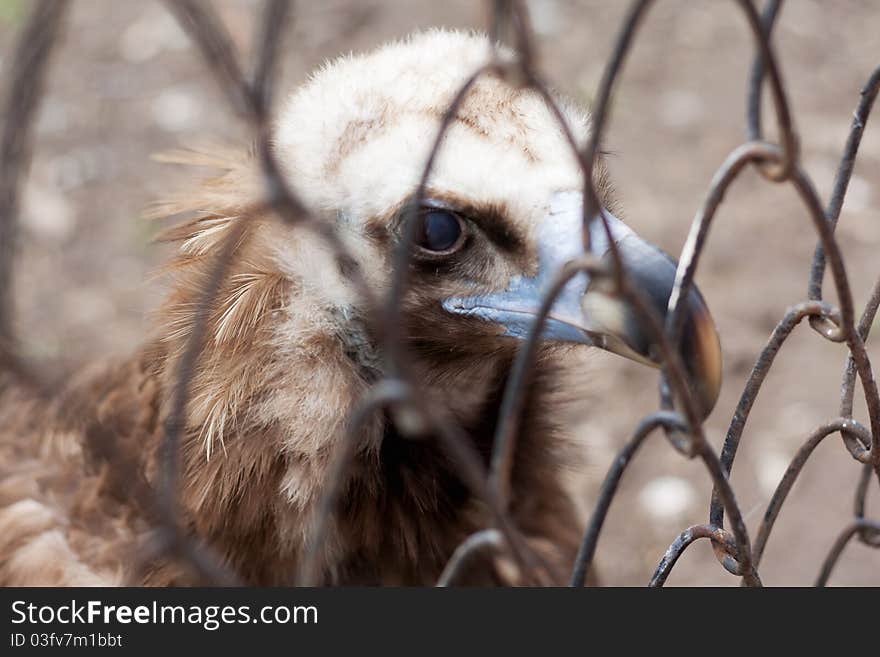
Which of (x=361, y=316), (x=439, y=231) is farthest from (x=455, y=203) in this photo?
(x=361, y=316)

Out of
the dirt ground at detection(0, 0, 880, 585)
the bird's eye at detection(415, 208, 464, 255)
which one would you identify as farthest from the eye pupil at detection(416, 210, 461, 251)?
the dirt ground at detection(0, 0, 880, 585)

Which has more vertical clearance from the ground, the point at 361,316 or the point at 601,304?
the point at 361,316

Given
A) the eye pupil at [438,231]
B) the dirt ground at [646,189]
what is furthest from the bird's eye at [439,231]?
the dirt ground at [646,189]

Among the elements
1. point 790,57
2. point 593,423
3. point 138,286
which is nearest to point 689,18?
point 790,57

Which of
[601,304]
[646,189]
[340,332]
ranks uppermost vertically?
[646,189]

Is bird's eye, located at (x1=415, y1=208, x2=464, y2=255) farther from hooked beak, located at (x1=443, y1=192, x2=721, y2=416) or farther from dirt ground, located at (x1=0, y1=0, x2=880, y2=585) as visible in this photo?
dirt ground, located at (x1=0, y1=0, x2=880, y2=585)

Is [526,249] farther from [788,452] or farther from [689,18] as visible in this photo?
[689,18]

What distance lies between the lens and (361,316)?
5.05ft

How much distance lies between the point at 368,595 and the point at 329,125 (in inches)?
27.8

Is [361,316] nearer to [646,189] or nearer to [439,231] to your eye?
[439,231]

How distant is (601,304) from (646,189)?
2716mm

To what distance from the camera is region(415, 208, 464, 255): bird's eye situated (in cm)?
145

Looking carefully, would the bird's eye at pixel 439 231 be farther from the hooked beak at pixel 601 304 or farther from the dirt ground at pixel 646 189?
the dirt ground at pixel 646 189

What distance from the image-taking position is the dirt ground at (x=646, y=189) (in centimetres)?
299
